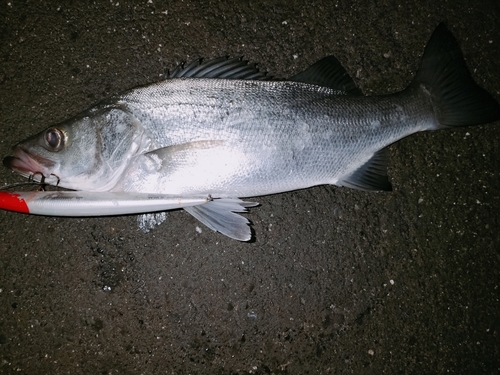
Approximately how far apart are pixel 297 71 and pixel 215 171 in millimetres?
1043

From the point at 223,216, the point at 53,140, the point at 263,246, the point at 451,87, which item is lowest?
the point at 263,246

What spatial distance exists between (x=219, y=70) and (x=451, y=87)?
1.52 meters

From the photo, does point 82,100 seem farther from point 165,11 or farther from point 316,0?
point 316,0

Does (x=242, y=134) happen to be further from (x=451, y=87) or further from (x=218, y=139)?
(x=451, y=87)

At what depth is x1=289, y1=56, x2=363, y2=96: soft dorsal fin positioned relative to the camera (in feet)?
7.99

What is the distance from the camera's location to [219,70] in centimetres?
236

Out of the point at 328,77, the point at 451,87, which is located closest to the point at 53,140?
the point at 328,77

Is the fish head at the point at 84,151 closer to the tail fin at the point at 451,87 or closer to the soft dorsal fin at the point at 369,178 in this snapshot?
the soft dorsal fin at the point at 369,178

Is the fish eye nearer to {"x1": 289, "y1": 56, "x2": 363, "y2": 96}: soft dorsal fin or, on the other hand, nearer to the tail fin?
Result: {"x1": 289, "y1": 56, "x2": 363, "y2": 96}: soft dorsal fin

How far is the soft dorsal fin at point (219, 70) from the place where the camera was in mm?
2328

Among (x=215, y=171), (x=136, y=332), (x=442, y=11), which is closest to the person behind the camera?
(x=215, y=171)

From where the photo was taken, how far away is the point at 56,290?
2.53 m

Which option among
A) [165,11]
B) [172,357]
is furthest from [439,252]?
[165,11]

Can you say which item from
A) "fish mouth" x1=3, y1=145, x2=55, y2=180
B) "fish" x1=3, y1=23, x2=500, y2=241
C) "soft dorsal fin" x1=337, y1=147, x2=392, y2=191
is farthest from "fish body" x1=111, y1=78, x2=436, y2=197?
"fish mouth" x1=3, y1=145, x2=55, y2=180
